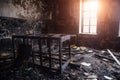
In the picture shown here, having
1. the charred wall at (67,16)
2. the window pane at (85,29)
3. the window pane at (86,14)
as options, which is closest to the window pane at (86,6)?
the window pane at (86,14)

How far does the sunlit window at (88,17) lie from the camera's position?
247 inches

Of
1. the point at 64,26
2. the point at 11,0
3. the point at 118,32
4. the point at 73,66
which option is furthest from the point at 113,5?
the point at 11,0

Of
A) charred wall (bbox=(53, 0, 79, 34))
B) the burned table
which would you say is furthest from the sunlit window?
the burned table

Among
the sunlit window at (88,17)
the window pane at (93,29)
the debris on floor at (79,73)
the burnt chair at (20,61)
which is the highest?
the sunlit window at (88,17)

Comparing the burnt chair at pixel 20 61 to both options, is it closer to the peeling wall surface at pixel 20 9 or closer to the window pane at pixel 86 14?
the peeling wall surface at pixel 20 9

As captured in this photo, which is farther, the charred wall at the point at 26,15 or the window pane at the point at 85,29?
the window pane at the point at 85,29

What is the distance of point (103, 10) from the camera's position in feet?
19.2

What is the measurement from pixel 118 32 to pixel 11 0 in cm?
445

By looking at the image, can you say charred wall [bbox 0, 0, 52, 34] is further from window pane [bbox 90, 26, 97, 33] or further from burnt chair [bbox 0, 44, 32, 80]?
window pane [bbox 90, 26, 97, 33]

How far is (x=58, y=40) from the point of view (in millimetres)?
3354

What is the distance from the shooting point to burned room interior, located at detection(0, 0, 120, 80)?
10.5 feet

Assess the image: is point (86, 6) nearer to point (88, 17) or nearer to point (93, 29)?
point (88, 17)

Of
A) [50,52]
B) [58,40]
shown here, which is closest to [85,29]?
[58,40]

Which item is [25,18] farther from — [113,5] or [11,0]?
[113,5]
